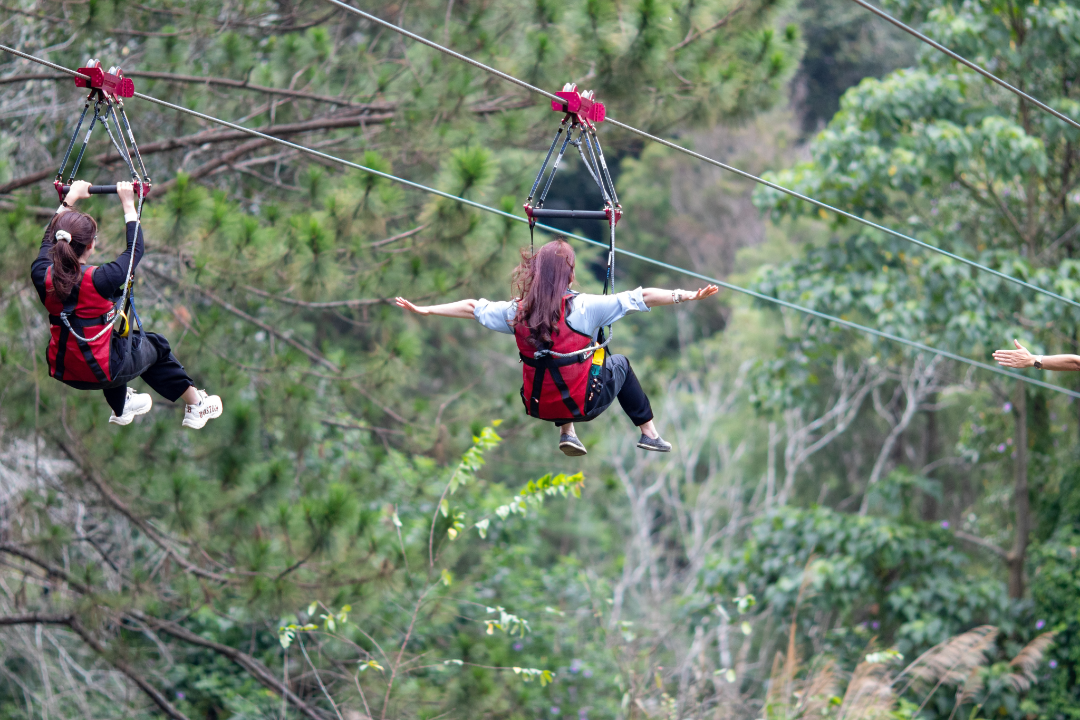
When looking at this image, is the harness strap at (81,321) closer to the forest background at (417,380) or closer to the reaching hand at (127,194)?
the reaching hand at (127,194)

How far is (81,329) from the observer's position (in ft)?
12.0

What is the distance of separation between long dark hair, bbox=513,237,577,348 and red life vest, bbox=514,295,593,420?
34 millimetres

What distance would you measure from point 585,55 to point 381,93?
1454 millimetres

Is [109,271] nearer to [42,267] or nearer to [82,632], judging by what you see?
[42,267]

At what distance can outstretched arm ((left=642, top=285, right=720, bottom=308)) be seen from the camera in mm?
3148

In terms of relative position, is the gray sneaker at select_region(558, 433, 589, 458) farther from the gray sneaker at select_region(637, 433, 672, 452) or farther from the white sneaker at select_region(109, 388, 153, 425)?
the white sneaker at select_region(109, 388, 153, 425)

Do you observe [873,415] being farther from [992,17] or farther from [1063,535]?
[992,17]

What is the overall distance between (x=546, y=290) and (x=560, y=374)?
317 mm

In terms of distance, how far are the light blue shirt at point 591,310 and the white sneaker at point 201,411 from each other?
4.48ft

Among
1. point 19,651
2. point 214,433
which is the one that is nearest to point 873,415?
point 214,433

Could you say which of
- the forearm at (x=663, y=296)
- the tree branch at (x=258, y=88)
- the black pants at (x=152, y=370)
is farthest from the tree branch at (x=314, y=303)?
the forearm at (x=663, y=296)

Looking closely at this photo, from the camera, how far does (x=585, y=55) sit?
625 centimetres

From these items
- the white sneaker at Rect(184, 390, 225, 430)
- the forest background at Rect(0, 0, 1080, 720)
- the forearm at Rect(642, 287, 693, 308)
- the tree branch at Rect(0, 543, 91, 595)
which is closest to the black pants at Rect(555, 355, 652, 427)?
the forearm at Rect(642, 287, 693, 308)

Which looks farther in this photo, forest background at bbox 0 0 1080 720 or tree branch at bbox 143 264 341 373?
tree branch at bbox 143 264 341 373
